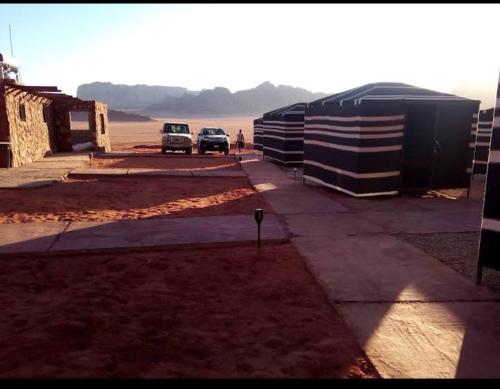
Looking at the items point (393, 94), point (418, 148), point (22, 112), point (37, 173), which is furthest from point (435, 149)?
point (22, 112)

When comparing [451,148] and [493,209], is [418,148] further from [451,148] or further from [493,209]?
[493,209]

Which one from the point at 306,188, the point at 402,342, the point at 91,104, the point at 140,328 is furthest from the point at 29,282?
the point at 91,104

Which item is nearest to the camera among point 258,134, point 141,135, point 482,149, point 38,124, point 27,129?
point 482,149

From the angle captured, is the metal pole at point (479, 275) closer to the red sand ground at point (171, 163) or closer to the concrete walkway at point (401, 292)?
the concrete walkway at point (401, 292)

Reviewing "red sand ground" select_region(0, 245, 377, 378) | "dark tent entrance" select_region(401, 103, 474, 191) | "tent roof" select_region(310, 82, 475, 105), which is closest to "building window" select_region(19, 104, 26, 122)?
"tent roof" select_region(310, 82, 475, 105)

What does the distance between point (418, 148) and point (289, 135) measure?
805cm

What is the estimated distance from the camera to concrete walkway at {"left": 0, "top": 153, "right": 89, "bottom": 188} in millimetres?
11758

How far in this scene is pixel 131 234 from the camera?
6.69m

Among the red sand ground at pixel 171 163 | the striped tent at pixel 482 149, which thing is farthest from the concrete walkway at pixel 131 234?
the striped tent at pixel 482 149

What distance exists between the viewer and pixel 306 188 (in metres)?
12.1

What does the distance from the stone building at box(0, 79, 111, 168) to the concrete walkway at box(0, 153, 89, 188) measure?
0.84 m

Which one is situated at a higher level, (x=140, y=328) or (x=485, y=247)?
(x=485, y=247)

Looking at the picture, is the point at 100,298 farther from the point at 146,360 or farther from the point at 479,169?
the point at 479,169

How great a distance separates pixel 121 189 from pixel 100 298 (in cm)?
783
